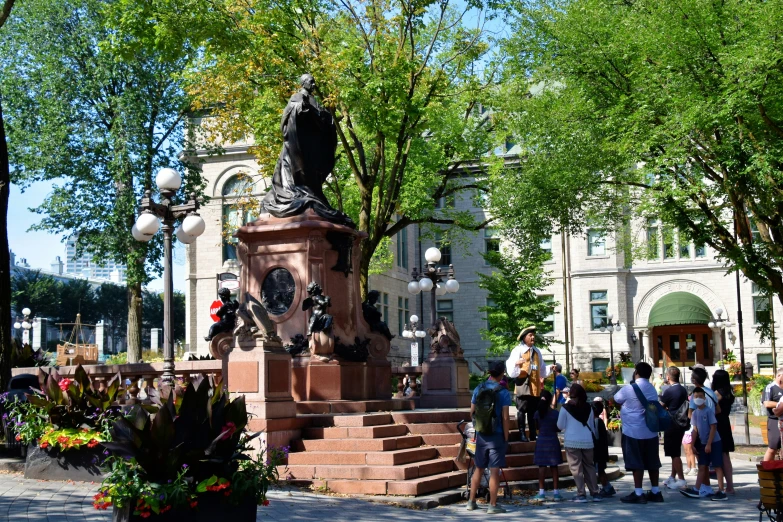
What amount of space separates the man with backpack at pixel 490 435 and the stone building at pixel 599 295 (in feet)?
143

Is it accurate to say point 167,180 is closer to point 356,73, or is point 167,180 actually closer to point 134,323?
point 356,73

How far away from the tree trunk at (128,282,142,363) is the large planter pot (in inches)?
852

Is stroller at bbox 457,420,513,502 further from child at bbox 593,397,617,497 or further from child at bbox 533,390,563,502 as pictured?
child at bbox 593,397,617,497

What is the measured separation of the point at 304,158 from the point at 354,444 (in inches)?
233

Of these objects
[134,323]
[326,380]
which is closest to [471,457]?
[326,380]

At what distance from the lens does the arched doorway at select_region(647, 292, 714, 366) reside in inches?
2208

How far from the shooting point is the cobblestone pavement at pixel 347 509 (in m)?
9.51

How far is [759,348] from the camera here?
55688 mm

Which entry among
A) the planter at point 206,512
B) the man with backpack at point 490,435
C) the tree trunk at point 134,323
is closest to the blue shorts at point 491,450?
the man with backpack at point 490,435

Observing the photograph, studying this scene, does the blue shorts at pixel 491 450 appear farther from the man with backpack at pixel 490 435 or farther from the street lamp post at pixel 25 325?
the street lamp post at pixel 25 325

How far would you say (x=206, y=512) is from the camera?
23.5 ft

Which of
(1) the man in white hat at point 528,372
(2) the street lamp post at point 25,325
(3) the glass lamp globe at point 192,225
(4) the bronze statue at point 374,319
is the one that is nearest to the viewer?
(3) the glass lamp globe at point 192,225

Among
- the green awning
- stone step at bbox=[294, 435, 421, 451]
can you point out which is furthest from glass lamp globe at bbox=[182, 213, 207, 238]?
the green awning

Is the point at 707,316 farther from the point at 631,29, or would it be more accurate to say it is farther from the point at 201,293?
the point at 631,29
